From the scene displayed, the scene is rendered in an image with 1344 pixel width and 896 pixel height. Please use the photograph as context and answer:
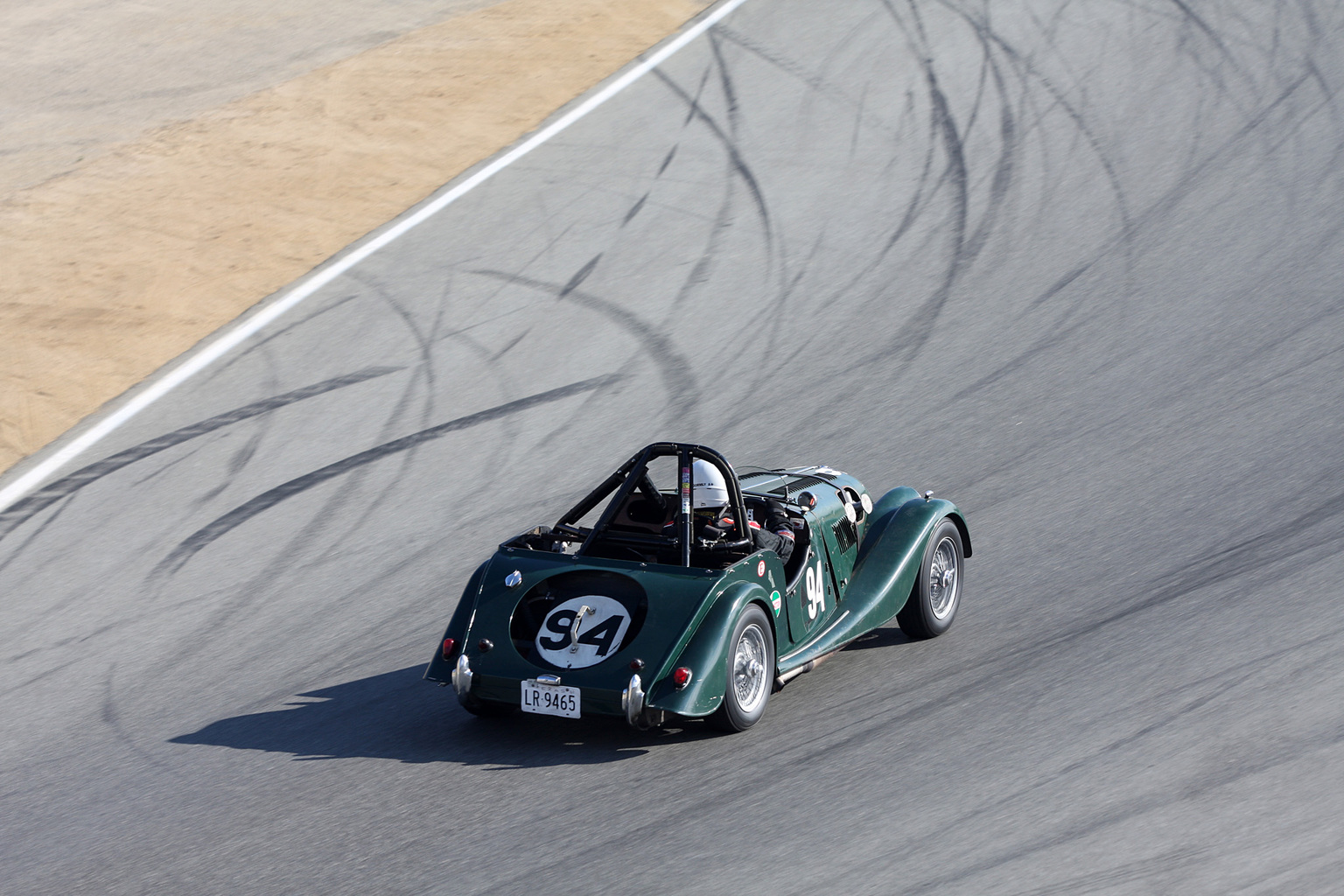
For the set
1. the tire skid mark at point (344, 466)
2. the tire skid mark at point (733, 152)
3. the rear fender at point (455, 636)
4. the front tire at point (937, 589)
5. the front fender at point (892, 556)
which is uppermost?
the tire skid mark at point (733, 152)

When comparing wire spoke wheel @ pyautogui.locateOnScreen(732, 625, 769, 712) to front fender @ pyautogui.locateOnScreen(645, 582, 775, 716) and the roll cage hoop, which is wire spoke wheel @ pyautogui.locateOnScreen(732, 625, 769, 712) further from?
the roll cage hoop

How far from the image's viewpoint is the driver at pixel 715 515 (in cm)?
738

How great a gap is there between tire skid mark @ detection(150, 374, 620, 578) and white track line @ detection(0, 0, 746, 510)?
1.68 metres

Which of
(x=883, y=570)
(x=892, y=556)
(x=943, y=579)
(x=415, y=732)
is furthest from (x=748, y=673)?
(x=943, y=579)

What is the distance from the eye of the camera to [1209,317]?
1184 centimetres

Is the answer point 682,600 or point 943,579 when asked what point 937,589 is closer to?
point 943,579

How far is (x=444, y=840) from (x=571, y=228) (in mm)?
9517

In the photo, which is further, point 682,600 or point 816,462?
point 816,462

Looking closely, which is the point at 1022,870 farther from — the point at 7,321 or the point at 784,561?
the point at 7,321

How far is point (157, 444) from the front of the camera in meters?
11.2

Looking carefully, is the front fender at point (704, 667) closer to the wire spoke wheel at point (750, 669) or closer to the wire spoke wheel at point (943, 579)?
the wire spoke wheel at point (750, 669)

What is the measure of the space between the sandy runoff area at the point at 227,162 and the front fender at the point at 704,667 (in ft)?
22.5

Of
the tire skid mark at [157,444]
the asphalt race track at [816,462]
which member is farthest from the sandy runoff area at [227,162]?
the asphalt race track at [816,462]

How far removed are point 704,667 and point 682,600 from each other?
38 cm
